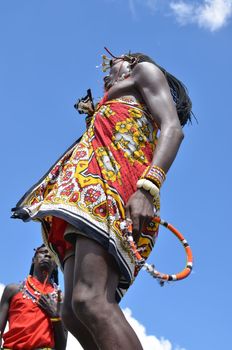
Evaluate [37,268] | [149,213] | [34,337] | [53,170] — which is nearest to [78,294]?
[149,213]

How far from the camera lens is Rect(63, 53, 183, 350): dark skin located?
2596 millimetres

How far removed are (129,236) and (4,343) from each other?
164 inches

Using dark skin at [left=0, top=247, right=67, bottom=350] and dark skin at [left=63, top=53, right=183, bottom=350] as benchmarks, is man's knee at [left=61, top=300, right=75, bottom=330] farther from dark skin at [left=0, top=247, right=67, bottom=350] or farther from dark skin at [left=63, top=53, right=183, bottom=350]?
dark skin at [left=0, top=247, right=67, bottom=350]

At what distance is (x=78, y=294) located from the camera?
→ 270 cm

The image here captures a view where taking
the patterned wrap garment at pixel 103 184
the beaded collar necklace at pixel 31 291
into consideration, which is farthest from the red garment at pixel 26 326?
the patterned wrap garment at pixel 103 184

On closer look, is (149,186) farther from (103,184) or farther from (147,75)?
(147,75)

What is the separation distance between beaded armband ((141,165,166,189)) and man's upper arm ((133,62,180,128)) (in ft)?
A: 0.98

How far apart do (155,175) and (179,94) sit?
1055 mm

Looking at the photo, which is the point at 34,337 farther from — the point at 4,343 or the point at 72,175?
the point at 72,175

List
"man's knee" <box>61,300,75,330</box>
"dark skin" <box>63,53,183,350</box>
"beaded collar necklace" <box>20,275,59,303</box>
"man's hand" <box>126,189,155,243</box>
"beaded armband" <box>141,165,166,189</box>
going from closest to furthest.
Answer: "dark skin" <box>63,53,183,350</box> → "man's hand" <box>126,189,155,243</box> → "beaded armband" <box>141,165,166,189</box> → "man's knee" <box>61,300,75,330</box> → "beaded collar necklace" <box>20,275,59,303</box>

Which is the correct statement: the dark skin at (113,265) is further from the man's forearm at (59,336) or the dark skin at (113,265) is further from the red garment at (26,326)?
the man's forearm at (59,336)

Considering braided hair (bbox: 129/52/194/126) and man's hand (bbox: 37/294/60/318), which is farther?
man's hand (bbox: 37/294/60/318)

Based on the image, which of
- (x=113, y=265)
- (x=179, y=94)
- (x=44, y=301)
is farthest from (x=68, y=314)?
(x=44, y=301)

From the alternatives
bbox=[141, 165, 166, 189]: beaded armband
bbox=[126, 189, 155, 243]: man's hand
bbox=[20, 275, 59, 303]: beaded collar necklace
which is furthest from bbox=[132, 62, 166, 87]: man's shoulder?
bbox=[20, 275, 59, 303]: beaded collar necklace
